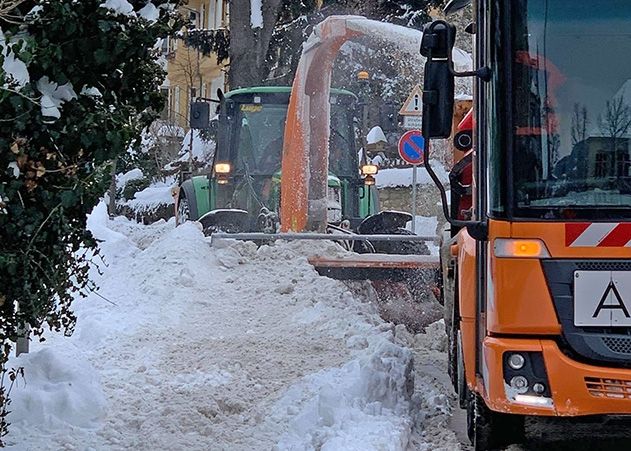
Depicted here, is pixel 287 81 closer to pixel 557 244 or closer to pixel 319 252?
pixel 319 252

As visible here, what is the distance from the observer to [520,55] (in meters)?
4.95

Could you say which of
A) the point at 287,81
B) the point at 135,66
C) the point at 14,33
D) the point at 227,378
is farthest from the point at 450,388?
the point at 287,81

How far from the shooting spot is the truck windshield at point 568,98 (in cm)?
489

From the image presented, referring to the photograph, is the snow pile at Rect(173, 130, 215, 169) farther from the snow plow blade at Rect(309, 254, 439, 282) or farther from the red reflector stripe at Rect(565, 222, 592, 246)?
the red reflector stripe at Rect(565, 222, 592, 246)

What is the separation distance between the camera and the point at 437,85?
5.10 metres

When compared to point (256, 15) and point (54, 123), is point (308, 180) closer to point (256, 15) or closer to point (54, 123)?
point (54, 123)

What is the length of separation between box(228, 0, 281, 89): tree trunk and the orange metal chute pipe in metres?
9.12

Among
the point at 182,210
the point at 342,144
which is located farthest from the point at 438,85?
the point at 182,210

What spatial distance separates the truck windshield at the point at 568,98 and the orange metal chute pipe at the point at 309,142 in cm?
632

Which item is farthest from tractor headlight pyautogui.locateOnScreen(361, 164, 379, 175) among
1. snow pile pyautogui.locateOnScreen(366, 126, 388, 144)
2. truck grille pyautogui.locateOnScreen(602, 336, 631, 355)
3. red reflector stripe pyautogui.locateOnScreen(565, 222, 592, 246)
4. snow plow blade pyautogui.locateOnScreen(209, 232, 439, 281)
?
snow pile pyautogui.locateOnScreen(366, 126, 388, 144)

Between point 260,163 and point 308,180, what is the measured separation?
209 centimetres

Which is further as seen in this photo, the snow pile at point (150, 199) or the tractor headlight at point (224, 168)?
the snow pile at point (150, 199)

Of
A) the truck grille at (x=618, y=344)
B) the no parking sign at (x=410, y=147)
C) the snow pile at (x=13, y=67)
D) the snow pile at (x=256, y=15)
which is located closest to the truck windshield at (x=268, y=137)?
the no parking sign at (x=410, y=147)

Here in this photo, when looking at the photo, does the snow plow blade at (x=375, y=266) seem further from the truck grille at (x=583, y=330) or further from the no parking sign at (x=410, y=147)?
the truck grille at (x=583, y=330)
